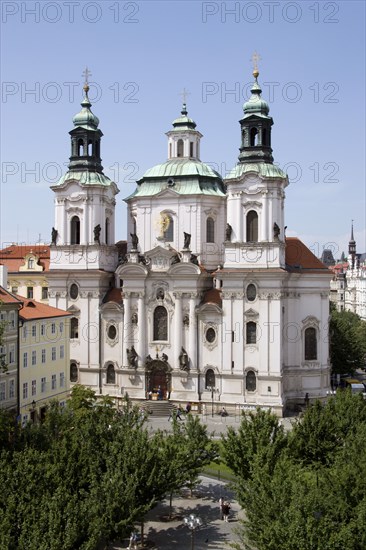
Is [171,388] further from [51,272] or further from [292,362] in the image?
[51,272]

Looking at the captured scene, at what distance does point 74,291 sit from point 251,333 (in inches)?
688

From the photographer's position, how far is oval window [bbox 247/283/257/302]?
193ft

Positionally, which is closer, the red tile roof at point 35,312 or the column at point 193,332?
the red tile roof at point 35,312

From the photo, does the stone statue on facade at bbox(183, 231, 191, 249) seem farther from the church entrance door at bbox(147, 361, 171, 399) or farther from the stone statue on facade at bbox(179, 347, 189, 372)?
the church entrance door at bbox(147, 361, 171, 399)

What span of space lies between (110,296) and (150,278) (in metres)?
4.98

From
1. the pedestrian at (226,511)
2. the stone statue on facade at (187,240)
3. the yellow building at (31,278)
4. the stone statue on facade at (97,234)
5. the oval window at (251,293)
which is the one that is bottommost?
the pedestrian at (226,511)

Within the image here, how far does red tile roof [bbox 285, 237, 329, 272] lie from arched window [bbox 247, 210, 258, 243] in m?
4.68

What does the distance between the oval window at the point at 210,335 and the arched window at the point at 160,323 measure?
3955 millimetres

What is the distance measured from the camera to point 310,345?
61.8 metres

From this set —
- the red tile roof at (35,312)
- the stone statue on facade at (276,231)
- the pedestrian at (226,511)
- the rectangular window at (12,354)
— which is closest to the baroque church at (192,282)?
the stone statue on facade at (276,231)

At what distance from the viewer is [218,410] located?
59.4m

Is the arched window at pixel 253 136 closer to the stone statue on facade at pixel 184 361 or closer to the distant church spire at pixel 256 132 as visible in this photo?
the distant church spire at pixel 256 132

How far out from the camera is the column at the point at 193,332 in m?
60.6

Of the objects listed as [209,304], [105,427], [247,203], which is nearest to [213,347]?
[209,304]
